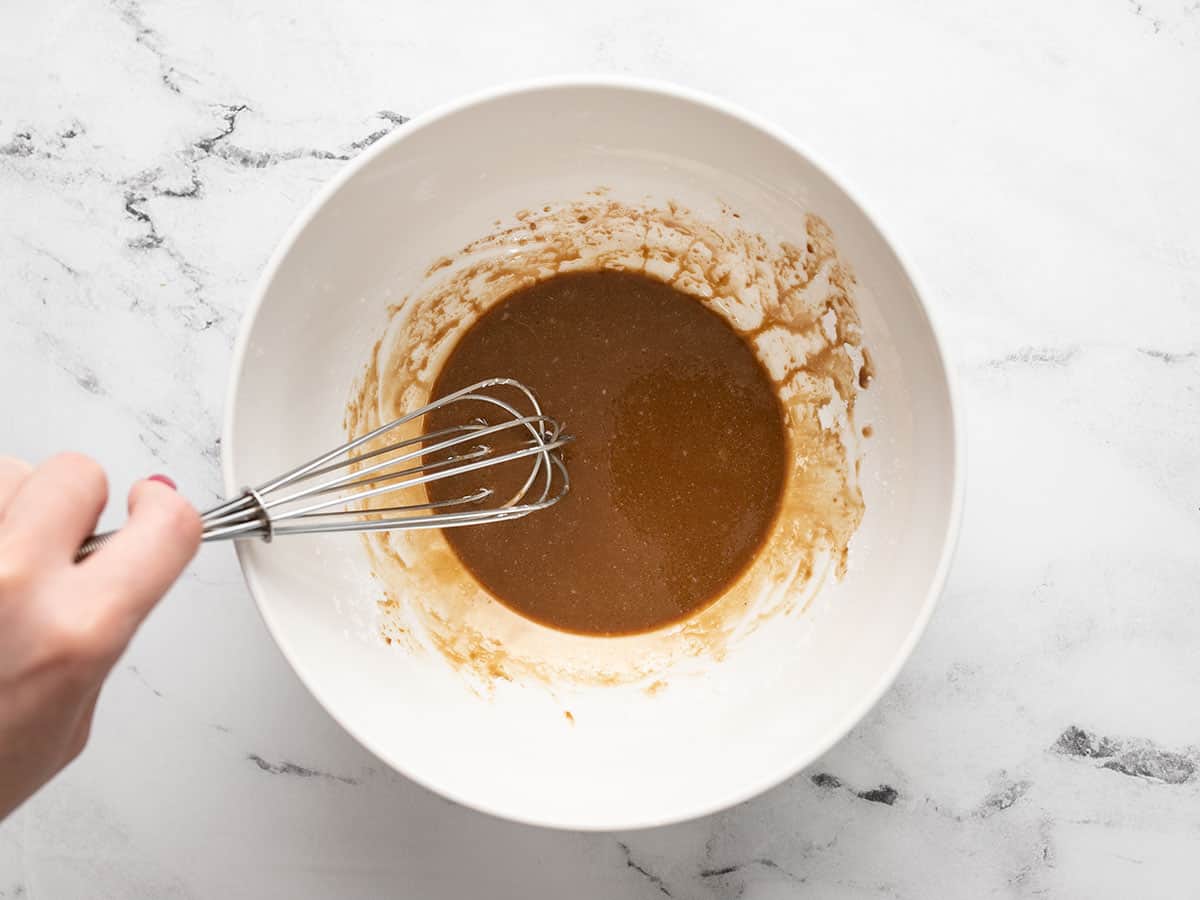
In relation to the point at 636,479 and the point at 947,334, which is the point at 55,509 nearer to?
the point at 636,479

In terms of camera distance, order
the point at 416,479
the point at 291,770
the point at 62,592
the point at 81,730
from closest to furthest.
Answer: the point at 62,592 → the point at 81,730 → the point at 416,479 → the point at 291,770

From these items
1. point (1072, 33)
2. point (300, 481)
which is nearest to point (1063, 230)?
point (1072, 33)

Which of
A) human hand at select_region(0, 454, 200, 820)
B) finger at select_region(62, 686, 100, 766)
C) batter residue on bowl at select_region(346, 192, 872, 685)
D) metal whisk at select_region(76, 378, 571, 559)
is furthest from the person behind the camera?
batter residue on bowl at select_region(346, 192, 872, 685)

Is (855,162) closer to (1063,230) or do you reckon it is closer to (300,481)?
(1063,230)

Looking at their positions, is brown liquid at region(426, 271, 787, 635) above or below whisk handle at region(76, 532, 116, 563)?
above

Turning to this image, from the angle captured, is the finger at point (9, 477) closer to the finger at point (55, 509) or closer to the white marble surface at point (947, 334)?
the finger at point (55, 509)

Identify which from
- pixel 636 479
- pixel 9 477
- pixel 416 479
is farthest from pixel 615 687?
pixel 9 477

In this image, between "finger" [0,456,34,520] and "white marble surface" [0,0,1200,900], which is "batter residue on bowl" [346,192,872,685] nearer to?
A: "white marble surface" [0,0,1200,900]

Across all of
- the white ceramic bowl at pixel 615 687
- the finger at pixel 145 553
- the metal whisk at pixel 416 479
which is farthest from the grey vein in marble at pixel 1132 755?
the finger at pixel 145 553

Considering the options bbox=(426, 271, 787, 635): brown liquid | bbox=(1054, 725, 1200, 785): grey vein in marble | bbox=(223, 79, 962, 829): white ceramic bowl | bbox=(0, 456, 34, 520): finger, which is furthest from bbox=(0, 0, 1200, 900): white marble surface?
bbox=(0, 456, 34, 520): finger
